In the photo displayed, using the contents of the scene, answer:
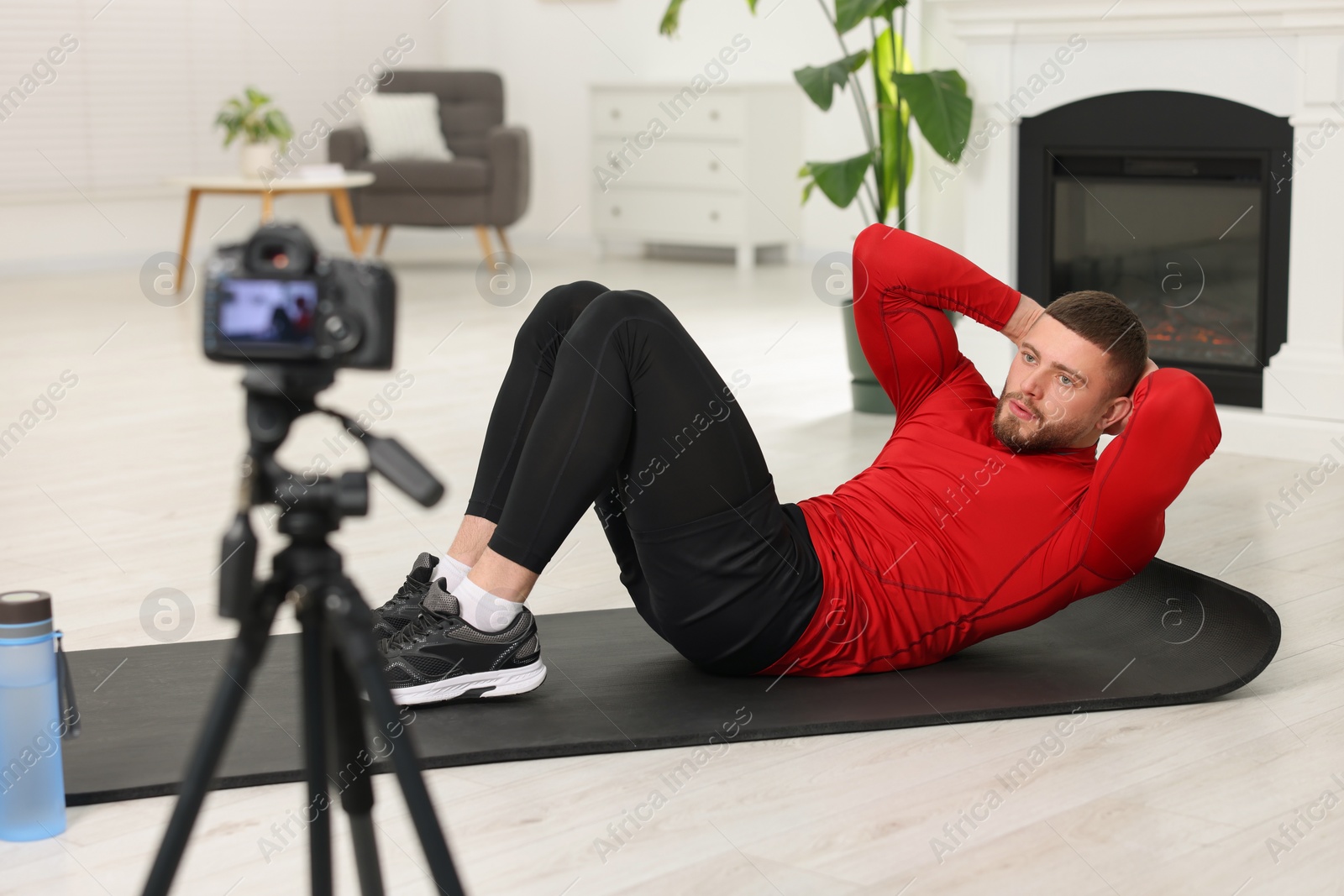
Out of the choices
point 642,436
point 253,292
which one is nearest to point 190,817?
point 253,292

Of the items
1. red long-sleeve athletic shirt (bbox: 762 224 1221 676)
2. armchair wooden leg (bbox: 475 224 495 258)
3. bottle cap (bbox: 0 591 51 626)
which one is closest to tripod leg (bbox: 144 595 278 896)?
bottle cap (bbox: 0 591 51 626)

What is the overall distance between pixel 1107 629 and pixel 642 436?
0.87 meters

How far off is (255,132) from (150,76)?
1170 millimetres

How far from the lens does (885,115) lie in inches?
165

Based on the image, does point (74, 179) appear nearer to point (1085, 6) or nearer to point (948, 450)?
point (1085, 6)

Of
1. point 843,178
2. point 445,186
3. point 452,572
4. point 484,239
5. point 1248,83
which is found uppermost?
point 1248,83

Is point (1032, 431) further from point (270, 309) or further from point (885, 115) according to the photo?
point (885, 115)

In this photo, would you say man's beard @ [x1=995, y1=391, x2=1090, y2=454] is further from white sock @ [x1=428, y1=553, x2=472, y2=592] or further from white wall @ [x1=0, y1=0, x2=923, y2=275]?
white wall @ [x1=0, y1=0, x2=923, y2=275]

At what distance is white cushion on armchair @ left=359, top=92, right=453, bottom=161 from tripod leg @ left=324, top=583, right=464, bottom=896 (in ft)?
22.2

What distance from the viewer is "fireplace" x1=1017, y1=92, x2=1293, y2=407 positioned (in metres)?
3.78

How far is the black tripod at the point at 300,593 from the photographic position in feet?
3.18

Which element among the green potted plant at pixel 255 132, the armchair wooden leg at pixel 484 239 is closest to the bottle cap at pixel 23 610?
the green potted plant at pixel 255 132

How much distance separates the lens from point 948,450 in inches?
80.2

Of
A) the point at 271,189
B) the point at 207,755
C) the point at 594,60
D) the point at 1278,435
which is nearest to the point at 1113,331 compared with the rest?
the point at 207,755
